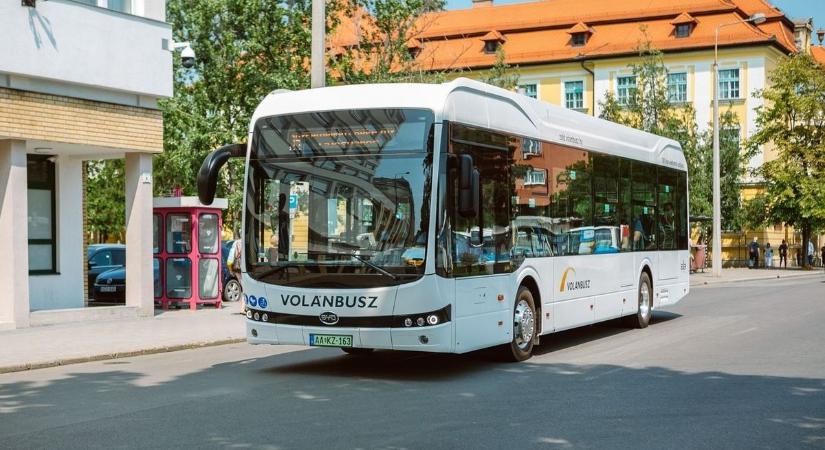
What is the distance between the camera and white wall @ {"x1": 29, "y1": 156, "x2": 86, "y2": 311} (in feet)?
71.5

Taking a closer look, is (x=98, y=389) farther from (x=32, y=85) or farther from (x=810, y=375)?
(x=32, y=85)

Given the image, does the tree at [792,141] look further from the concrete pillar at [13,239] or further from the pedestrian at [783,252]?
the concrete pillar at [13,239]

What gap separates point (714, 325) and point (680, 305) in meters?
6.27

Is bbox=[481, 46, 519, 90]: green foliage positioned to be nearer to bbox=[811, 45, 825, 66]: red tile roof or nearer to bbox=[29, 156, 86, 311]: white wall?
bbox=[29, 156, 86, 311]: white wall

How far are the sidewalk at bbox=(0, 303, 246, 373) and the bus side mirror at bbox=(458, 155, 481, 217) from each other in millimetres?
5785

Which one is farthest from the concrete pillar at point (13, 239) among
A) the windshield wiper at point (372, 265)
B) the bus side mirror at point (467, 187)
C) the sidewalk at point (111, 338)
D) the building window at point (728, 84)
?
the building window at point (728, 84)

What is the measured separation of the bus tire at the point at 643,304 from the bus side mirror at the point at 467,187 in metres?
7.75

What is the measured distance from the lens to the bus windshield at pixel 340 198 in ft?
38.0

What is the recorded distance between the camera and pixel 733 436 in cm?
845

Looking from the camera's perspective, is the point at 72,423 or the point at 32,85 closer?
the point at 72,423

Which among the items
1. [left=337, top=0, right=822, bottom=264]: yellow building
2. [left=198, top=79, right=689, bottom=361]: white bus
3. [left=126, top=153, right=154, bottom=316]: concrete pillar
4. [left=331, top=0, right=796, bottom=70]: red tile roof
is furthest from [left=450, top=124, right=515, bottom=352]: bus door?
[left=331, top=0, right=796, bottom=70]: red tile roof

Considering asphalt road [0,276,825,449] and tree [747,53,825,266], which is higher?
tree [747,53,825,266]

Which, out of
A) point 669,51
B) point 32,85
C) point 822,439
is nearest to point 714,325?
point 822,439

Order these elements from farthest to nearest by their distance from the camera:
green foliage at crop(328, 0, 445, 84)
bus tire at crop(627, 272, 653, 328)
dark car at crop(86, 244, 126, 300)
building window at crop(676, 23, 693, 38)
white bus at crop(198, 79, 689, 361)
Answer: building window at crop(676, 23, 693, 38) → green foliage at crop(328, 0, 445, 84) → dark car at crop(86, 244, 126, 300) → bus tire at crop(627, 272, 653, 328) → white bus at crop(198, 79, 689, 361)
